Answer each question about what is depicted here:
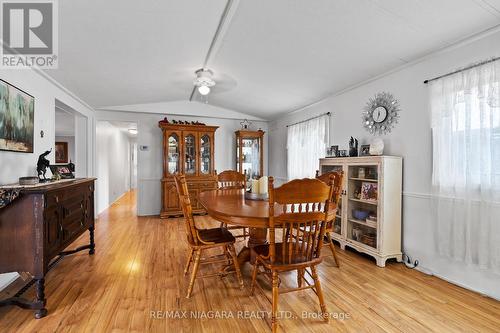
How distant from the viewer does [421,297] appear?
204 cm

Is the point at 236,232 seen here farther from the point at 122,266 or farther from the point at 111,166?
the point at 111,166

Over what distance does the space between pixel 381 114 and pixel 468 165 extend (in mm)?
1097

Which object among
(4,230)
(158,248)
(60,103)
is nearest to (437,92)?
(158,248)

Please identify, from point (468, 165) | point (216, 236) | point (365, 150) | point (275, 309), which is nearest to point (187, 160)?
point (216, 236)

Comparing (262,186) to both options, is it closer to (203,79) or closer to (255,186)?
(255,186)

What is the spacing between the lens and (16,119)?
88.2 inches

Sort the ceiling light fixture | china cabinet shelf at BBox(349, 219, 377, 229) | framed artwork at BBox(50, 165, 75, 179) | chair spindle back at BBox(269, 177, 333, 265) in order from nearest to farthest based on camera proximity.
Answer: chair spindle back at BBox(269, 177, 333, 265) < framed artwork at BBox(50, 165, 75, 179) < china cabinet shelf at BBox(349, 219, 377, 229) < the ceiling light fixture

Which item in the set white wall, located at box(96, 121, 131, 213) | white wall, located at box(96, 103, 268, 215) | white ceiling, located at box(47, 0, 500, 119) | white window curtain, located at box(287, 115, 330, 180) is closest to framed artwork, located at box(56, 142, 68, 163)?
white wall, located at box(96, 121, 131, 213)

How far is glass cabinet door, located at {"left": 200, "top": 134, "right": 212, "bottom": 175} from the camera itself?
5.17 meters

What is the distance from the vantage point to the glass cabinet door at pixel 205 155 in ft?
17.0

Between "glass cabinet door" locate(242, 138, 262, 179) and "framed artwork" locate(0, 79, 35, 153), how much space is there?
3718mm

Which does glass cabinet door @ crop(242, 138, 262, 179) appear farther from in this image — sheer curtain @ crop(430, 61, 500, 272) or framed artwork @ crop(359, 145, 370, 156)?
sheer curtain @ crop(430, 61, 500, 272)

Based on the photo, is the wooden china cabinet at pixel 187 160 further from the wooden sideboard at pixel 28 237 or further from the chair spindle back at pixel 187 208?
the wooden sideboard at pixel 28 237

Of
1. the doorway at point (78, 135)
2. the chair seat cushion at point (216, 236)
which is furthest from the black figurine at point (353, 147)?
the doorway at point (78, 135)
